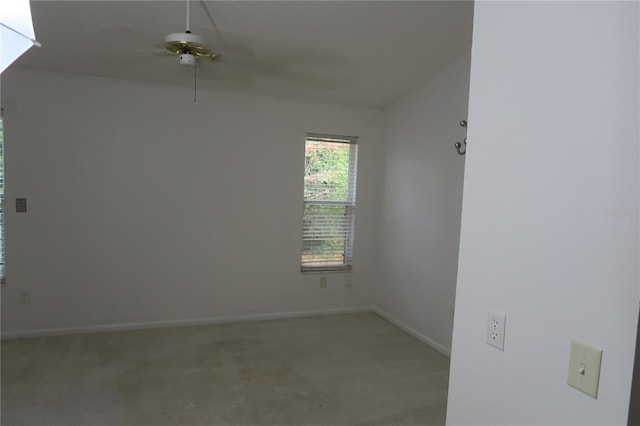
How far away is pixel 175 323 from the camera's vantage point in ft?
13.1

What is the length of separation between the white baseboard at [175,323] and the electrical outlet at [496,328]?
3.37 meters

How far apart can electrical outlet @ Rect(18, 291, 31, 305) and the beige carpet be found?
33cm

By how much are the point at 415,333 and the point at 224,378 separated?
1917 mm

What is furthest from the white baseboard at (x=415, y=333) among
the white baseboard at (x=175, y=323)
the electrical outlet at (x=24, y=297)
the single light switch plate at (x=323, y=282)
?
the electrical outlet at (x=24, y=297)

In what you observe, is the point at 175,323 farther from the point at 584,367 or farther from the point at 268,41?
the point at 584,367

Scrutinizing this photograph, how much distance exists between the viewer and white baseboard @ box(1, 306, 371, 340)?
359cm

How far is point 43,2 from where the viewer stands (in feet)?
8.27

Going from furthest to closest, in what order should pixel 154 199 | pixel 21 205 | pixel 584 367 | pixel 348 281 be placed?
A: pixel 348 281 → pixel 154 199 → pixel 21 205 → pixel 584 367

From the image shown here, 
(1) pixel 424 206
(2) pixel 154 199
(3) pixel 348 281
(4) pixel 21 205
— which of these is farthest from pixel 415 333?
(4) pixel 21 205

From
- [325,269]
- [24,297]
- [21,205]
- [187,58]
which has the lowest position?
[24,297]

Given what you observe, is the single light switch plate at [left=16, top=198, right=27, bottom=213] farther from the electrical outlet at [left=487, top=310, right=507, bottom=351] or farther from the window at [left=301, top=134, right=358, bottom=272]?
the electrical outlet at [left=487, top=310, right=507, bottom=351]

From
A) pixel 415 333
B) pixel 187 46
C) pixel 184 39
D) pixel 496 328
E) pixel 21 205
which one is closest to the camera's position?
pixel 496 328

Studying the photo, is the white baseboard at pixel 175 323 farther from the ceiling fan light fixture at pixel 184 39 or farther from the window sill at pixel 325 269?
the ceiling fan light fixture at pixel 184 39

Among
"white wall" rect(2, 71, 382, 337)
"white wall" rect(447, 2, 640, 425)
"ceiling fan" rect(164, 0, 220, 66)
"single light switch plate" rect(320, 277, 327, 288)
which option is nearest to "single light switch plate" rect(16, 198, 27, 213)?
"white wall" rect(2, 71, 382, 337)
